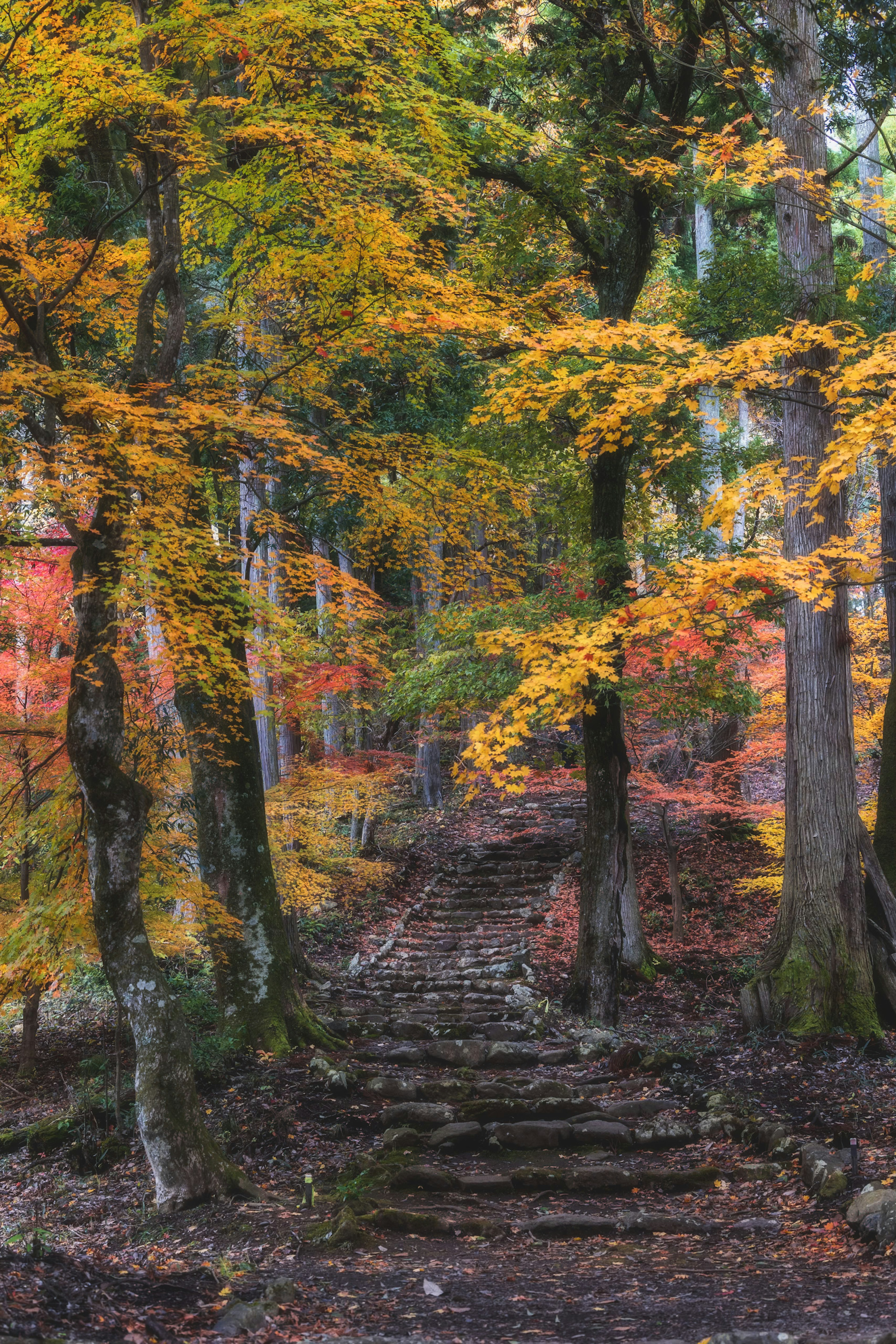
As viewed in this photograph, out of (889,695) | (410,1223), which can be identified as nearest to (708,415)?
(889,695)

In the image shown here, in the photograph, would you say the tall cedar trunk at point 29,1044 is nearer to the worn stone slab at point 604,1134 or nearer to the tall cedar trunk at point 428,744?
the worn stone slab at point 604,1134

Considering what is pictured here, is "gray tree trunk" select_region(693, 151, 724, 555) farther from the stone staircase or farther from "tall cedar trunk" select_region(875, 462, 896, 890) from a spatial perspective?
the stone staircase

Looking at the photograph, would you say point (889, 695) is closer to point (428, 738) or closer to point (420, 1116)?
point (420, 1116)

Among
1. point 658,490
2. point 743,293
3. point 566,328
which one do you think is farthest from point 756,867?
point 566,328

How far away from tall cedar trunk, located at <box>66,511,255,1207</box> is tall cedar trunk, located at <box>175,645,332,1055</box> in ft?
8.10

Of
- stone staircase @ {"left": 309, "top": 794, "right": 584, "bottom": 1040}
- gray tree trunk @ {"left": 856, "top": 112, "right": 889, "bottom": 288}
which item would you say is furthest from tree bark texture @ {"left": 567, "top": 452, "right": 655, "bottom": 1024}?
gray tree trunk @ {"left": 856, "top": 112, "right": 889, "bottom": 288}

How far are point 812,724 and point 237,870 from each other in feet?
18.2

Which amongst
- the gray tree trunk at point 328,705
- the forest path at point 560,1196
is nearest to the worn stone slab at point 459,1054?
the forest path at point 560,1196

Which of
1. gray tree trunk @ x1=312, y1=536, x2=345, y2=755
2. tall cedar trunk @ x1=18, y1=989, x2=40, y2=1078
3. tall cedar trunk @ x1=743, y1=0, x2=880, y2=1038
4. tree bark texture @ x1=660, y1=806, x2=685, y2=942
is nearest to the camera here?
tall cedar trunk @ x1=743, y1=0, x2=880, y2=1038

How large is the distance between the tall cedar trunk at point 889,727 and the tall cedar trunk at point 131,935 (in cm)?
723

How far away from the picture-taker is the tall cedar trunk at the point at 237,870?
8.57m

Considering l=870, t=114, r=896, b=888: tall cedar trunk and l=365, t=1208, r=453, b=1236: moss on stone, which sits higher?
l=870, t=114, r=896, b=888: tall cedar trunk

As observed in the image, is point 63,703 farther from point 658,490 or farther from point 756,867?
point 756,867

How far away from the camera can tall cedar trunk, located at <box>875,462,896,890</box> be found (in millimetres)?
10039
